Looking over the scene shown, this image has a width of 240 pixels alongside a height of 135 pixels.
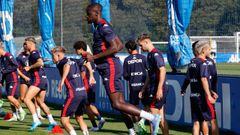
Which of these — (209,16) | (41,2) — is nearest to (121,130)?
(209,16)

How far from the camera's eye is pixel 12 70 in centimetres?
1759

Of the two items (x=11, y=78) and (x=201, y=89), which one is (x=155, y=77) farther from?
(x=11, y=78)

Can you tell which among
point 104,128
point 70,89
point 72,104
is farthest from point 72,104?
point 104,128

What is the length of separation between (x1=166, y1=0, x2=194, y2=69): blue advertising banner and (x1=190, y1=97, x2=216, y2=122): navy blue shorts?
5.54 m

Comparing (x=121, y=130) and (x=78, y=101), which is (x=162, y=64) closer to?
(x=78, y=101)

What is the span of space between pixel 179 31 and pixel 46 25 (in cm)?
868

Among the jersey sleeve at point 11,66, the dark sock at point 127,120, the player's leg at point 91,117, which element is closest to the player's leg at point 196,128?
the dark sock at point 127,120

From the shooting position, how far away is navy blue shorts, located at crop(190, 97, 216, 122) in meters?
11.2

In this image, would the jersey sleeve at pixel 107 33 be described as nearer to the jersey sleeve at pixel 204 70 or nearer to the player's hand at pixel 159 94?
the player's hand at pixel 159 94

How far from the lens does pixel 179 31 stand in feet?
55.8

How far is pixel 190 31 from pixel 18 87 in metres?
5.21

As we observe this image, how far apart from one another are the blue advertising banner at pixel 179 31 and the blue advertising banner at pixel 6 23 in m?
11.7

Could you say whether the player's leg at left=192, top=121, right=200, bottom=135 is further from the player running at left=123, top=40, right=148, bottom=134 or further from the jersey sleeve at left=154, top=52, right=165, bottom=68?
the player running at left=123, top=40, right=148, bottom=134

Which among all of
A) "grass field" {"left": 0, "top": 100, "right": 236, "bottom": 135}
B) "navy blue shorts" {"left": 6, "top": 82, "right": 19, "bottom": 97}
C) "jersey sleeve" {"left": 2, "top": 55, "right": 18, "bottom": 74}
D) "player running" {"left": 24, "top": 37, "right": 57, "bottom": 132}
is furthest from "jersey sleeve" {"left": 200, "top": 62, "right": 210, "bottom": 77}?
"navy blue shorts" {"left": 6, "top": 82, "right": 19, "bottom": 97}
